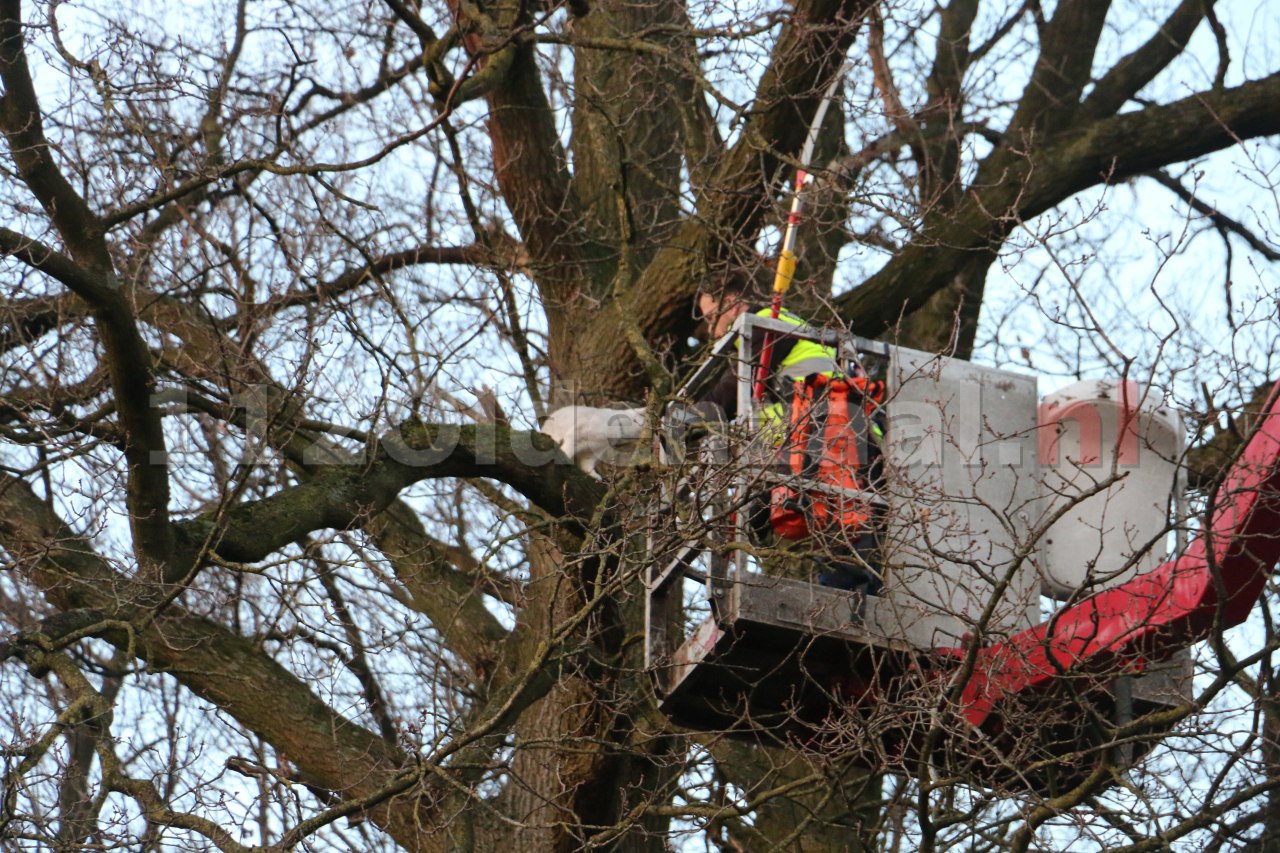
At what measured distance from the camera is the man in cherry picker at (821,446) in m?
5.55

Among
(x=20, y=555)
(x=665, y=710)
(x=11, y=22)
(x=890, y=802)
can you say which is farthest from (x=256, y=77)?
(x=890, y=802)

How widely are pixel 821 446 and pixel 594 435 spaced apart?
4.26ft

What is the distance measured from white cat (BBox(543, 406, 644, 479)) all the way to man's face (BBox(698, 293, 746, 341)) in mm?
566

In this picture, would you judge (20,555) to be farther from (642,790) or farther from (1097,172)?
(1097,172)

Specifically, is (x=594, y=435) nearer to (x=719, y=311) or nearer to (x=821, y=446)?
(x=719, y=311)

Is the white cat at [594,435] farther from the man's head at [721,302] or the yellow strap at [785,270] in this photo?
the yellow strap at [785,270]

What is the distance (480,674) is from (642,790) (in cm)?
150

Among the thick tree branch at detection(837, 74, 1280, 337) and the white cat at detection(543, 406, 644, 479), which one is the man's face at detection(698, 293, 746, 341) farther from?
the thick tree branch at detection(837, 74, 1280, 337)

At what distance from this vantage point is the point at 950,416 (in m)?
6.18

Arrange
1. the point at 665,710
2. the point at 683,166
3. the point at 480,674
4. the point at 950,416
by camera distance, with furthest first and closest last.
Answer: the point at 683,166, the point at 480,674, the point at 665,710, the point at 950,416

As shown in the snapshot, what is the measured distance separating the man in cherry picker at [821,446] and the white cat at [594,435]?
499mm

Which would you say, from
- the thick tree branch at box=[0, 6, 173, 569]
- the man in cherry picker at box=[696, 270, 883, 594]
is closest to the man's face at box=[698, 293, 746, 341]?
the man in cherry picker at box=[696, 270, 883, 594]

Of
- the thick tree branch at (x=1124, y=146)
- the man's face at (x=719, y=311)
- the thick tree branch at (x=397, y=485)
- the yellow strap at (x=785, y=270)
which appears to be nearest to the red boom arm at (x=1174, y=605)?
the thick tree branch at (x=397, y=485)

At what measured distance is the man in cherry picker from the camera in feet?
18.2
